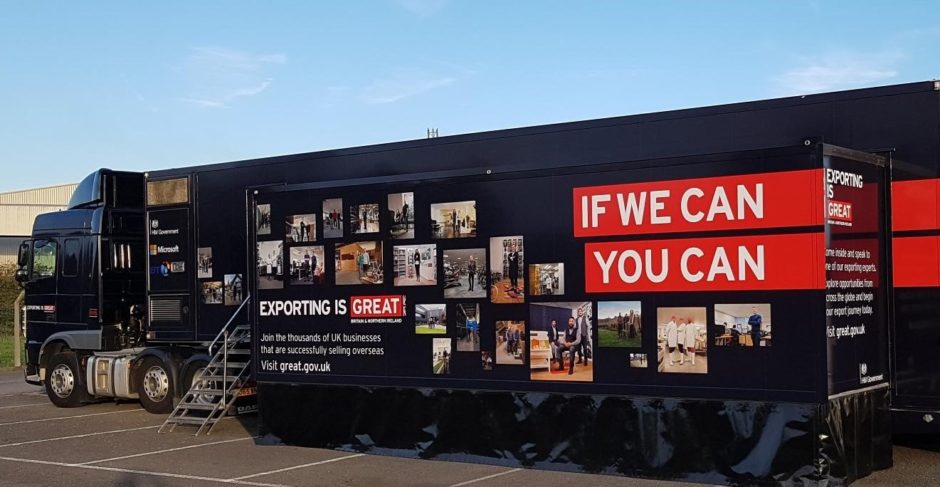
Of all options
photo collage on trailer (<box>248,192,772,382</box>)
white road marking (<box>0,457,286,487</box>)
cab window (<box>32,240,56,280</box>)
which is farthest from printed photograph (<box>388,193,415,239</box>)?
cab window (<box>32,240,56,280</box>)

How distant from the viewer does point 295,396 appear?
41.7ft

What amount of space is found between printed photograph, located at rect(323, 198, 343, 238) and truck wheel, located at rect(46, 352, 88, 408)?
783cm

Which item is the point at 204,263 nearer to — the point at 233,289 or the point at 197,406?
the point at 233,289

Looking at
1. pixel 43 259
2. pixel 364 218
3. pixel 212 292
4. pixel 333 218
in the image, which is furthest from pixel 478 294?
pixel 43 259

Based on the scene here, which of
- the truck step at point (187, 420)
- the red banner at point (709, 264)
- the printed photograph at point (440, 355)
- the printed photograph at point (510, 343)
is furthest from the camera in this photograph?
the truck step at point (187, 420)

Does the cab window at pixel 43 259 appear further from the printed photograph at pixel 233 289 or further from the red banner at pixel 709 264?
the red banner at pixel 709 264

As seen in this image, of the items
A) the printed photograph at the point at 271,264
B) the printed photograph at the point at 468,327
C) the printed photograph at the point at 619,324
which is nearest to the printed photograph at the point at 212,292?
the printed photograph at the point at 271,264

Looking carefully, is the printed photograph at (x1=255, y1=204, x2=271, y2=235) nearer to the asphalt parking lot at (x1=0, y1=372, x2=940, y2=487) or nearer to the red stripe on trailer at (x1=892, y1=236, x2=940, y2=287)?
the asphalt parking lot at (x1=0, y1=372, x2=940, y2=487)

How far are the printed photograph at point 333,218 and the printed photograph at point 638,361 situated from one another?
154 inches

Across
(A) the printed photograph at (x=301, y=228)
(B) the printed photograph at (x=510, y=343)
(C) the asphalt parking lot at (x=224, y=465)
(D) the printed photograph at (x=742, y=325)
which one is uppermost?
(A) the printed photograph at (x=301, y=228)

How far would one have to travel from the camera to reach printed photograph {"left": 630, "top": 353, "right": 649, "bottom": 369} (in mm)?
10047

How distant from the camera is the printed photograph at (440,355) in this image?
37.4 feet

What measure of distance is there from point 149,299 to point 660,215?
10055mm

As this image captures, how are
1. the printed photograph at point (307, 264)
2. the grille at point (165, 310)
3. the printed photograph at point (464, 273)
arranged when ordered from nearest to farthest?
the printed photograph at point (464, 273), the printed photograph at point (307, 264), the grille at point (165, 310)
